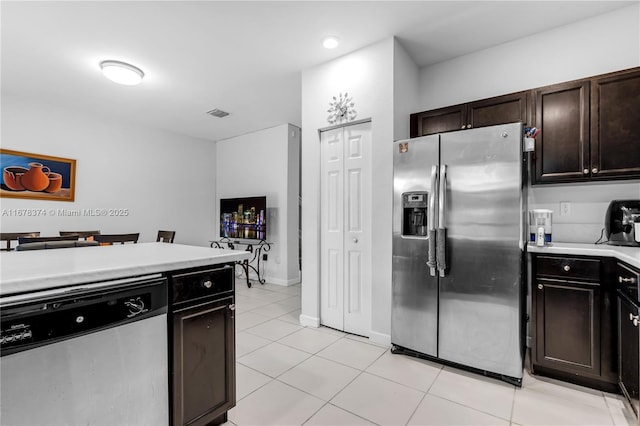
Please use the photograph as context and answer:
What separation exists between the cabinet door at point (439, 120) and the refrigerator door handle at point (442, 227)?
0.77 metres

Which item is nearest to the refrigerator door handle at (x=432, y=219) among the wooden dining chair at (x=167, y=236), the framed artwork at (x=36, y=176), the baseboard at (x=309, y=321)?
the baseboard at (x=309, y=321)

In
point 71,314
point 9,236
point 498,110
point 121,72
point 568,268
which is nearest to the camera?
point 71,314

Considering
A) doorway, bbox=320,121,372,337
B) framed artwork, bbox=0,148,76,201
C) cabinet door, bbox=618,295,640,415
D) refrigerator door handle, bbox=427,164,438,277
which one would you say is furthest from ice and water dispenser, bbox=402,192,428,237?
framed artwork, bbox=0,148,76,201

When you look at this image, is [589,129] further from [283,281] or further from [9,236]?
[9,236]

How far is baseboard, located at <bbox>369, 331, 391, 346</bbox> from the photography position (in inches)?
108

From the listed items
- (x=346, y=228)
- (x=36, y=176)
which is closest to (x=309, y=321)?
(x=346, y=228)

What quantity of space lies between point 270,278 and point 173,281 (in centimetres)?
422

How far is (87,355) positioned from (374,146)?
248 centimetres

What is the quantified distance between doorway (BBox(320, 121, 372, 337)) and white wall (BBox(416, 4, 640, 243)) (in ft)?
4.05

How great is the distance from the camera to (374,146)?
9.32ft

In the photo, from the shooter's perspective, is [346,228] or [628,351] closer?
[628,351]

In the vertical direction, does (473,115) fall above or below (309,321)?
above

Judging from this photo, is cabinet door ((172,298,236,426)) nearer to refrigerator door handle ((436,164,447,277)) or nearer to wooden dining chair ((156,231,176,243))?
refrigerator door handle ((436,164,447,277))

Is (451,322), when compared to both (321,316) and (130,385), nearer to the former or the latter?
(321,316)
